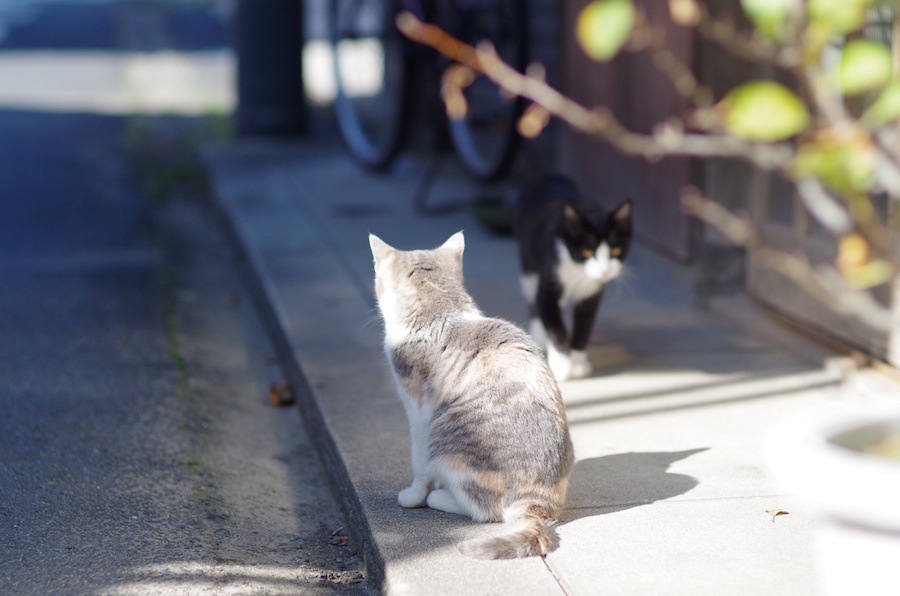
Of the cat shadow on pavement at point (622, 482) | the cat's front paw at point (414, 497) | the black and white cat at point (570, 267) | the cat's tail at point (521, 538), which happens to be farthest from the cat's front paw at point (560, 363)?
the cat's tail at point (521, 538)

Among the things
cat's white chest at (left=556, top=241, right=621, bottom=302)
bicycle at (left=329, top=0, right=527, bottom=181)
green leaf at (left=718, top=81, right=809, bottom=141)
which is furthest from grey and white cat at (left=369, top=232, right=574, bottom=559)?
bicycle at (left=329, top=0, right=527, bottom=181)

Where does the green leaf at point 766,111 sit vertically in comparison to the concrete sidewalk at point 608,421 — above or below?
above

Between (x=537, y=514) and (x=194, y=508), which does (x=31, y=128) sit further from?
(x=537, y=514)

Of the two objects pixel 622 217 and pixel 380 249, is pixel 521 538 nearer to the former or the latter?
pixel 380 249

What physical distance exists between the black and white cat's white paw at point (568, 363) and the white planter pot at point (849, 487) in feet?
8.04

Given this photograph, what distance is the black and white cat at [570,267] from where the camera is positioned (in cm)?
457

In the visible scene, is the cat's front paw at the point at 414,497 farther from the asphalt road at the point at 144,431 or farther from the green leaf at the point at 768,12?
the green leaf at the point at 768,12

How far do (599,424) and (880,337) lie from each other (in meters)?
1.34

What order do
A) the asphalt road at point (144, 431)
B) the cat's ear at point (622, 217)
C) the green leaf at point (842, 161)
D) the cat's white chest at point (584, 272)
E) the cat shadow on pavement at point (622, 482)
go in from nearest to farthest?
the green leaf at point (842, 161), the asphalt road at point (144, 431), the cat shadow on pavement at point (622, 482), the cat's white chest at point (584, 272), the cat's ear at point (622, 217)

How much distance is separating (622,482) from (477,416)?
73 centimetres

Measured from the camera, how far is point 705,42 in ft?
18.7

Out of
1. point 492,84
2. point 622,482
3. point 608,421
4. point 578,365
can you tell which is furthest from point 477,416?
point 492,84

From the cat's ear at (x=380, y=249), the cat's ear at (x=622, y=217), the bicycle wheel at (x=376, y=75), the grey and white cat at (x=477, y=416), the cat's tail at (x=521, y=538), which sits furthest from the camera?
the bicycle wheel at (x=376, y=75)

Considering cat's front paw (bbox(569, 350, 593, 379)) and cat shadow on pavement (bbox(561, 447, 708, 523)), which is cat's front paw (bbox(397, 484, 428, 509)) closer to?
cat shadow on pavement (bbox(561, 447, 708, 523))
